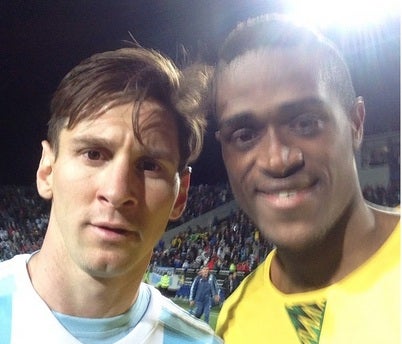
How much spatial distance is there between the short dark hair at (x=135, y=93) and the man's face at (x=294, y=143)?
0.33 feet

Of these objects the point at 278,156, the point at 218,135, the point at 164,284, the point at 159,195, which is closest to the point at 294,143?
the point at 278,156

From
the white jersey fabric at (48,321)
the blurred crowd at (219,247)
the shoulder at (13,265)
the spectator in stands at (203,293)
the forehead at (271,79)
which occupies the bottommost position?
the white jersey fabric at (48,321)

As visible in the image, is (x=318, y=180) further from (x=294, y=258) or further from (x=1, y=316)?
(x=1, y=316)

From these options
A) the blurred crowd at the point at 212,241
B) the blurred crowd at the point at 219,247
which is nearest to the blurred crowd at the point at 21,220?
the blurred crowd at the point at 212,241

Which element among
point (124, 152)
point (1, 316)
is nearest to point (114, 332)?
point (1, 316)

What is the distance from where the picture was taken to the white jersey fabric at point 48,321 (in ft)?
3.23

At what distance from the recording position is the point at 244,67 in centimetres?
94

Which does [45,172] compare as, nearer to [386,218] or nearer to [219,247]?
[219,247]

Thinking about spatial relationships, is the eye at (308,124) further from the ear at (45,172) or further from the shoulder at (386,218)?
the ear at (45,172)

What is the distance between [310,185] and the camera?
910mm

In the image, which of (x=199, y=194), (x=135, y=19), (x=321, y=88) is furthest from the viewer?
(x=135, y=19)

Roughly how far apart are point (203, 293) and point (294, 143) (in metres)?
0.32

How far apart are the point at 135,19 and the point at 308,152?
47 centimetres

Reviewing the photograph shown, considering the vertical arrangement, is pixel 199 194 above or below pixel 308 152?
below
